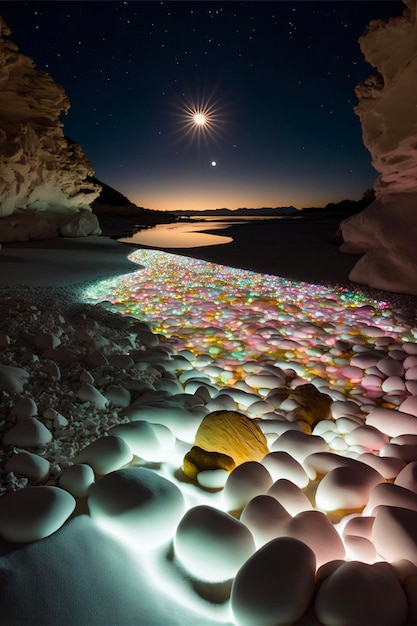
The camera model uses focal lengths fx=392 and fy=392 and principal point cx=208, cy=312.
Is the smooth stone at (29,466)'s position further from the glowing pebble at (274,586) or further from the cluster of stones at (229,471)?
the glowing pebble at (274,586)

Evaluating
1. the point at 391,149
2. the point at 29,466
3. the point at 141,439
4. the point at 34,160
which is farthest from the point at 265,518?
the point at 34,160

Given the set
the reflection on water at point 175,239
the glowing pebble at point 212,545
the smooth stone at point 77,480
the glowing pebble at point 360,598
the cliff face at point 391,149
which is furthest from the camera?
the reflection on water at point 175,239

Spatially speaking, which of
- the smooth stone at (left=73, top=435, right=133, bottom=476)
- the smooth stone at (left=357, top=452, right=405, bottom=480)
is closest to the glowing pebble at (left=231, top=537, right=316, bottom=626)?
the smooth stone at (left=73, top=435, right=133, bottom=476)

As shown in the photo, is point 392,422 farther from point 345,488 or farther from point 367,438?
point 345,488

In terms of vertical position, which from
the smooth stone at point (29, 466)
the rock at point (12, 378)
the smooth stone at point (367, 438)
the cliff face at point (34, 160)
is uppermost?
the cliff face at point (34, 160)

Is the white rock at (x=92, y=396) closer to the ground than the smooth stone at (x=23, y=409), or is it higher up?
closer to the ground

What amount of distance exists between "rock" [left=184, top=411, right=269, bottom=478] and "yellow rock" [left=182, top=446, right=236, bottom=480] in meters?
0.01

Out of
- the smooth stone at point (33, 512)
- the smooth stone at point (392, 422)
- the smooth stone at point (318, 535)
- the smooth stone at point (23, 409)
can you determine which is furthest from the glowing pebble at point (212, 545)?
the smooth stone at point (392, 422)

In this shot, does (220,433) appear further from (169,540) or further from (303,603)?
(303,603)

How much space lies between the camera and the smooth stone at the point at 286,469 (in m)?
1.18

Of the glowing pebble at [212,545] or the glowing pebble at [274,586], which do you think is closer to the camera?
the glowing pebble at [274,586]

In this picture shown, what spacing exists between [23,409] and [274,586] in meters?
0.90

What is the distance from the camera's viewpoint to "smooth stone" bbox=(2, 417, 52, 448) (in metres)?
1.13

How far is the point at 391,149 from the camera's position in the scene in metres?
4.04
